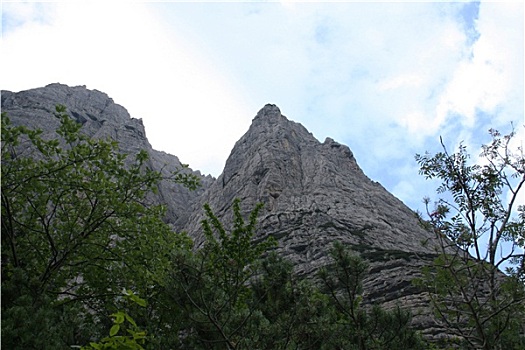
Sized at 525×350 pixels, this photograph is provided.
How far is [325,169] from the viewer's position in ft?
246

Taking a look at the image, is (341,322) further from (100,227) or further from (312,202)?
(312,202)

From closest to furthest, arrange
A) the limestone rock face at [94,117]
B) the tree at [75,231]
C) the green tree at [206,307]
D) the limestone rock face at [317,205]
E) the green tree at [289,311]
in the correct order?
the green tree at [206,307] → the green tree at [289,311] → the tree at [75,231] → the limestone rock face at [317,205] → the limestone rock face at [94,117]

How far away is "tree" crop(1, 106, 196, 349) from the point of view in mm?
9023

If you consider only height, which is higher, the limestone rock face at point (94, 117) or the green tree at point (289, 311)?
the limestone rock face at point (94, 117)

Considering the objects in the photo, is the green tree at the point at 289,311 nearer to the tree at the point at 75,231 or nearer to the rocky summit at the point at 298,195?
the tree at the point at 75,231

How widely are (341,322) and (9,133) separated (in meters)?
7.69

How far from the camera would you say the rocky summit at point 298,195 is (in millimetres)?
41281

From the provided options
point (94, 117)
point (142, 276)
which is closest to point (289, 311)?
point (142, 276)

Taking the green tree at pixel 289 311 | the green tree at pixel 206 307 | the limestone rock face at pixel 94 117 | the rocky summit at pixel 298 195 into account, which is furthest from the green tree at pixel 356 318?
the limestone rock face at pixel 94 117

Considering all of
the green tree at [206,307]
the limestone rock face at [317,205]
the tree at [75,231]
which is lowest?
the green tree at [206,307]

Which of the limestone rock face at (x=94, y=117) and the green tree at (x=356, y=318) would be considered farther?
the limestone rock face at (x=94, y=117)

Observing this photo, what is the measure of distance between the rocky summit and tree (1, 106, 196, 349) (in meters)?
18.4

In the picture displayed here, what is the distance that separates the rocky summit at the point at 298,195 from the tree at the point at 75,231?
725 inches

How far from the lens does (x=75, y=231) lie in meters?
10.3
